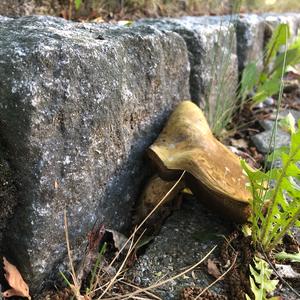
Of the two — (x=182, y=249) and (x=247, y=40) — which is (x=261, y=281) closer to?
(x=182, y=249)

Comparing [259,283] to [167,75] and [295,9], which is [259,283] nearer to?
[167,75]

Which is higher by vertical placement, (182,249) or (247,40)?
(247,40)

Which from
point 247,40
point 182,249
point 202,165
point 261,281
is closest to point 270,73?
point 247,40

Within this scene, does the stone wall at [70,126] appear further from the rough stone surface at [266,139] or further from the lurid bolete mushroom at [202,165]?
the rough stone surface at [266,139]

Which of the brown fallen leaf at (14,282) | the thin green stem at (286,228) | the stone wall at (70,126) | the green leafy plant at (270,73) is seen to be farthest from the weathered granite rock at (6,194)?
the green leafy plant at (270,73)

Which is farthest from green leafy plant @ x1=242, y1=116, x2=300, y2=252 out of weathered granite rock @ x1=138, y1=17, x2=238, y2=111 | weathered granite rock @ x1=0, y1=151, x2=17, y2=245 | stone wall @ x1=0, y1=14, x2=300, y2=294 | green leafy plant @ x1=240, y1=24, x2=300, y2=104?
green leafy plant @ x1=240, y1=24, x2=300, y2=104

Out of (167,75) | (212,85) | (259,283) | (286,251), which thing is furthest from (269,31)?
(259,283)
